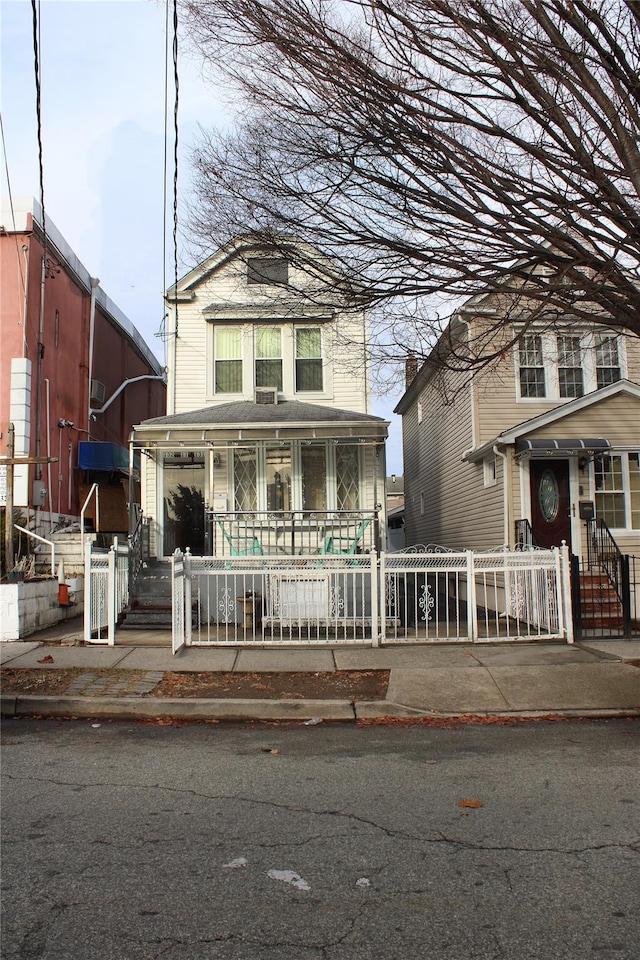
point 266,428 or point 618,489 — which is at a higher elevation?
point 266,428

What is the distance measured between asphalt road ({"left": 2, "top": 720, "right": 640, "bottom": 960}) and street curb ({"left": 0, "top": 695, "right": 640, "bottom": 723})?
3.04 ft

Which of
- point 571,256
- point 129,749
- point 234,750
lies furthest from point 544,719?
point 571,256

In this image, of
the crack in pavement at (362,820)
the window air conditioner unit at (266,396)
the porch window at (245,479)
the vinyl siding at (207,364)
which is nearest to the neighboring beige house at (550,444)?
the vinyl siding at (207,364)

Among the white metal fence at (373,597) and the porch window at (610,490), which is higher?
the porch window at (610,490)

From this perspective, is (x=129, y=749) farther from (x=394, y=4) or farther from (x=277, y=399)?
(x=277, y=399)

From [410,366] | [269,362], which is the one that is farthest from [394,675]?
[269,362]

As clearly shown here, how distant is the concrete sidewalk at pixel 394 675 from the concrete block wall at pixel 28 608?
0.30 meters

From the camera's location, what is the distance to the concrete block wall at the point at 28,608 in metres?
10.7

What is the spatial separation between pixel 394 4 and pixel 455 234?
7.53 ft

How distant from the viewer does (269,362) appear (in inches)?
664

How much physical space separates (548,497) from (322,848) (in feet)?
39.0

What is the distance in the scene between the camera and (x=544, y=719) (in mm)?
7461

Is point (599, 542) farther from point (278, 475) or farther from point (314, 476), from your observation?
point (278, 475)

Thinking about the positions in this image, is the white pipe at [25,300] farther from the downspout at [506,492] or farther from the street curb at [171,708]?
the downspout at [506,492]
